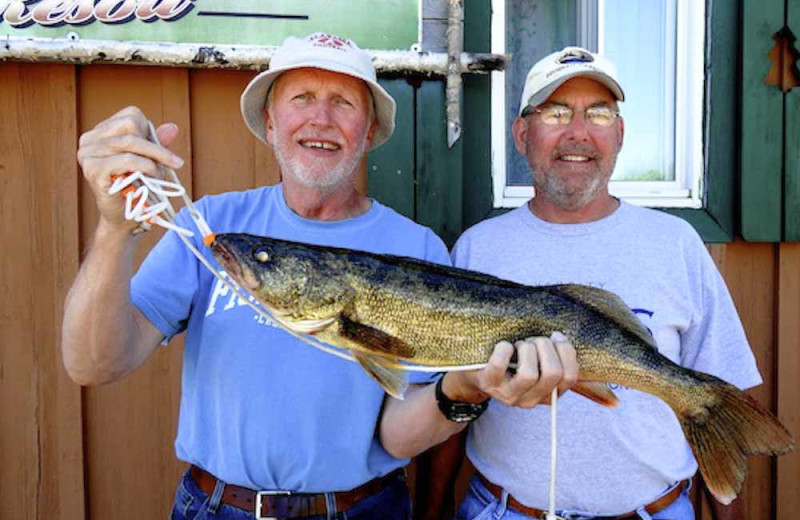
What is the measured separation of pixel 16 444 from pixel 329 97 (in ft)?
7.32

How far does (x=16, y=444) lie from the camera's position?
10.9 feet

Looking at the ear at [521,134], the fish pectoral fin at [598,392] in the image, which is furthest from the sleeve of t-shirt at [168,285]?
the ear at [521,134]

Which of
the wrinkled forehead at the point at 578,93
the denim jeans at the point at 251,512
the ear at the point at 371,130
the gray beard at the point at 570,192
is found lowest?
the denim jeans at the point at 251,512

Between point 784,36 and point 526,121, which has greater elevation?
point 784,36

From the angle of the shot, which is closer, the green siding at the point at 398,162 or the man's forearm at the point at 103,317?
the man's forearm at the point at 103,317

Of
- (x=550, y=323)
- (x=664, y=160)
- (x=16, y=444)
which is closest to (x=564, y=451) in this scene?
(x=550, y=323)

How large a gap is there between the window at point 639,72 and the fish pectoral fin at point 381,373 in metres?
1.90

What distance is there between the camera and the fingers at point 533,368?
212 centimetres

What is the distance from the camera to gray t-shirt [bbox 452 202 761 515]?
2762mm

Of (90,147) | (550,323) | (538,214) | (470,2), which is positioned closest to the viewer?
(90,147)

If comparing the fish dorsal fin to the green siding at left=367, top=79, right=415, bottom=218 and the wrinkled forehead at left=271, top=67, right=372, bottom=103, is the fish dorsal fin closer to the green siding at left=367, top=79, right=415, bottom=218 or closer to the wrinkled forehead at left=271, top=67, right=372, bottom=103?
the wrinkled forehead at left=271, top=67, right=372, bottom=103

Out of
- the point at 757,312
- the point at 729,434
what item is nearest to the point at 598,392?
the point at 729,434

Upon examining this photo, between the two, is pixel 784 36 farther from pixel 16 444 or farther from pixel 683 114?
pixel 16 444

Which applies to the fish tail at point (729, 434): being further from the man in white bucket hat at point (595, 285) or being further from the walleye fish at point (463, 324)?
the man in white bucket hat at point (595, 285)
